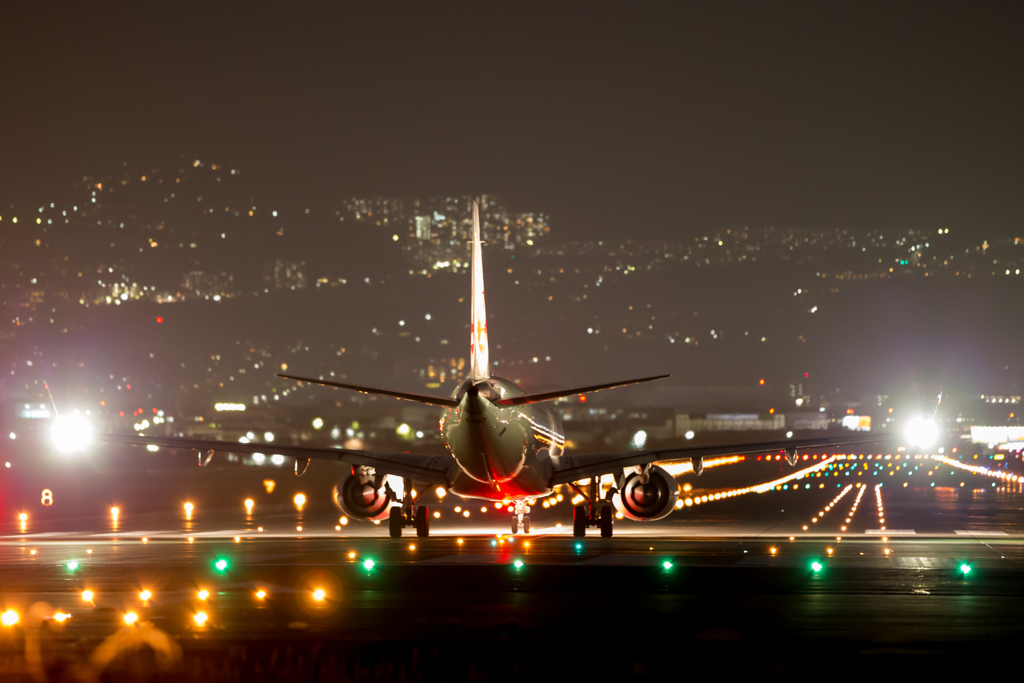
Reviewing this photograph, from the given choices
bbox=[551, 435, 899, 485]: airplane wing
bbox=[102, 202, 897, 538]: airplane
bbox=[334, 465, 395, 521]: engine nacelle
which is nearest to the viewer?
bbox=[102, 202, 897, 538]: airplane

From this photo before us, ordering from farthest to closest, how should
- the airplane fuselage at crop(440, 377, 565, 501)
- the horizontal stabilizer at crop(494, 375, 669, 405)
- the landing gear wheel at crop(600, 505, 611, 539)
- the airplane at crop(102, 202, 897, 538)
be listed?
the landing gear wheel at crop(600, 505, 611, 539)
the airplane at crop(102, 202, 897, 538)
the airplane fuselage at crop(440, 377, 565, 501)
the horizontal stabilizer at crop(494, 375, 669, 405)

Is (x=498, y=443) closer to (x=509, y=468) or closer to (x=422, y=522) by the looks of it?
Result: (x=509, y=468)

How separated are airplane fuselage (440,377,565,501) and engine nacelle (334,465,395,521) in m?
2.79

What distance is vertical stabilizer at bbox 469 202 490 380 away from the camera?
37.6 metres

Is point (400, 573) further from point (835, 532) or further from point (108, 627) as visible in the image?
point (835, 532)

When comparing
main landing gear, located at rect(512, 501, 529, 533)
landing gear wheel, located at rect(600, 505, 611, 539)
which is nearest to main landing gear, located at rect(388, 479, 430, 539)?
main landing gear, located at rect(512, 501, 529, 533)

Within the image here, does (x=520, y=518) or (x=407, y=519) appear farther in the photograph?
(x=520, y=518)

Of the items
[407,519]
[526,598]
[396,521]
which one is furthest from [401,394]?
[526,598]

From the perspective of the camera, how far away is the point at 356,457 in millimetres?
37469

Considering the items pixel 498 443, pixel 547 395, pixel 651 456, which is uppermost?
pixel 547 395

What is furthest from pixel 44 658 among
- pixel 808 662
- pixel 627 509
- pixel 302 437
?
pixel 302 437

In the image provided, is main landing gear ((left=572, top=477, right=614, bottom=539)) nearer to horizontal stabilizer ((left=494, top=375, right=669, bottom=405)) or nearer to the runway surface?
the runway surface

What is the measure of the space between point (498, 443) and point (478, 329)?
242 inches

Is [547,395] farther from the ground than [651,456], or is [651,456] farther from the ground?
[547,395]
